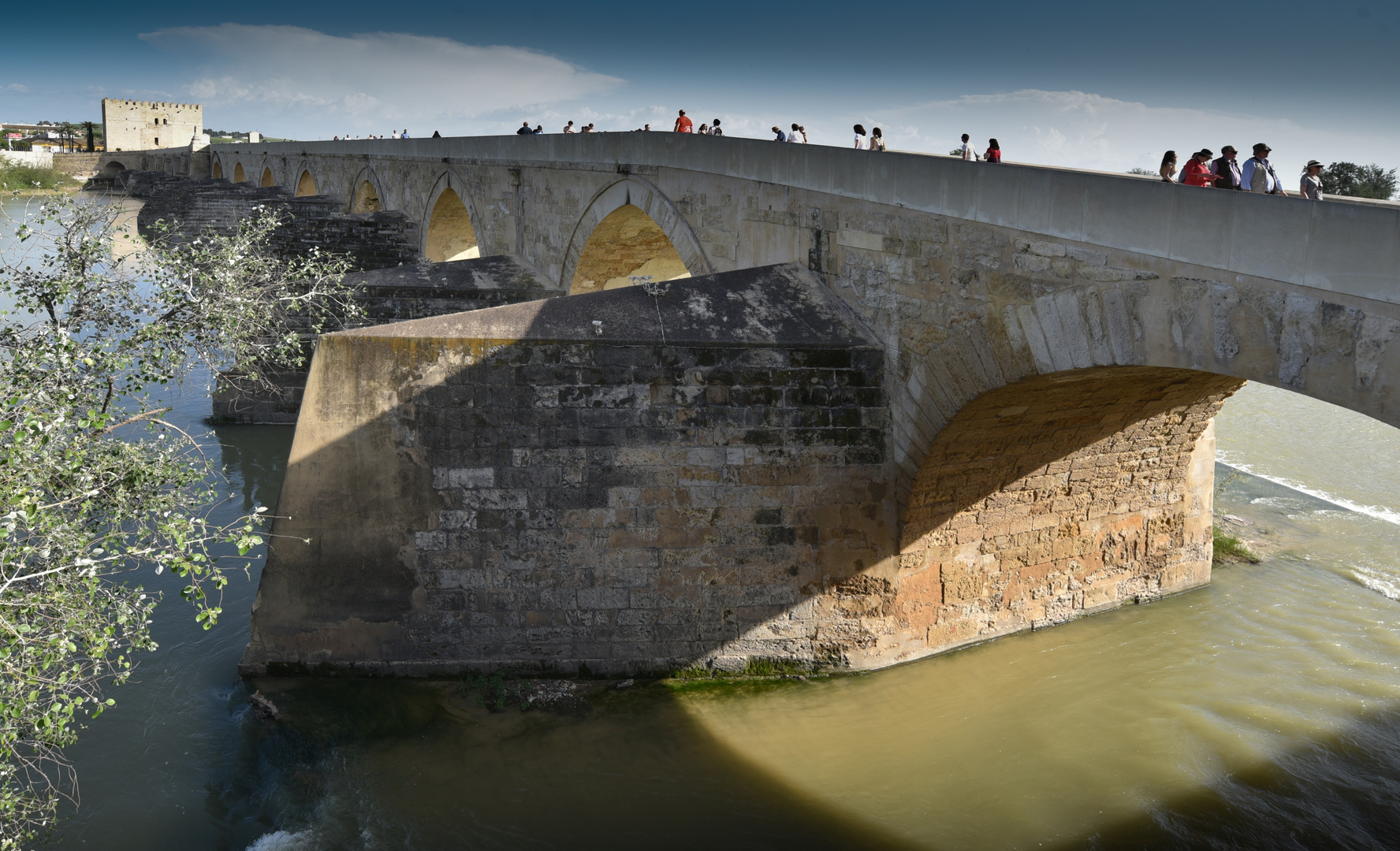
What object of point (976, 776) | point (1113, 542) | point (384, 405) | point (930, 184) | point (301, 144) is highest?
point (301, 144)

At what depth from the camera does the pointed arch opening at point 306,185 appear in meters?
28.6

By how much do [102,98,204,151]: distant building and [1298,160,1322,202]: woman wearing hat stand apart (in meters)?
63.7

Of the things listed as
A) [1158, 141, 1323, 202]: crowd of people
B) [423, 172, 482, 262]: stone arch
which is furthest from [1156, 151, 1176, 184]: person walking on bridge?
[423, 172, 482, 262]: stone arch

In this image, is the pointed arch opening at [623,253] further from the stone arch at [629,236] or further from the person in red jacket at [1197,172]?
the person in red jacket at [1197,172]

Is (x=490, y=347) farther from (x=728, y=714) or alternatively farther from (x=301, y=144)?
(x=301, y=144)

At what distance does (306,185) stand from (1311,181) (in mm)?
29087

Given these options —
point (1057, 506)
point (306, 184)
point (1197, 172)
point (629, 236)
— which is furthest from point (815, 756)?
point (306, 184)

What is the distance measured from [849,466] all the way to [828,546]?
1.87 ft

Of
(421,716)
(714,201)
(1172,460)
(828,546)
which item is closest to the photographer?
(421,716)

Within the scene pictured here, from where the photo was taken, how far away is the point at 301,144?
28.5 m

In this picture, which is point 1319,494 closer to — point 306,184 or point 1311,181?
point 1311,181

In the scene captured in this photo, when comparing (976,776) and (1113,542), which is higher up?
(1113,542)

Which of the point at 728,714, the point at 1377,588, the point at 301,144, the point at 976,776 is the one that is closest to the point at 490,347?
the point at 728,714

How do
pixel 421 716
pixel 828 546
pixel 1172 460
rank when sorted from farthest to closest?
1. pixel 1172 460
2. pixel 828 546
3. pixel 421 716
